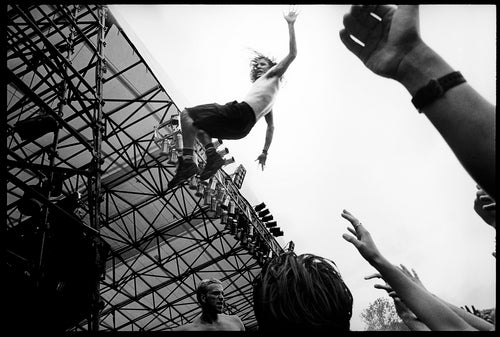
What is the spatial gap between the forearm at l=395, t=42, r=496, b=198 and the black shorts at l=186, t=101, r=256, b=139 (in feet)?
7.46

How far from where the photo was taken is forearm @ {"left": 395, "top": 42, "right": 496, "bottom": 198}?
22.8 inches

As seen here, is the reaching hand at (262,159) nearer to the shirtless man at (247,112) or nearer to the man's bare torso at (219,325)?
the shirtless man at (247,112)

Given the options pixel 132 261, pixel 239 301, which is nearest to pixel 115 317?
pixel 132 261

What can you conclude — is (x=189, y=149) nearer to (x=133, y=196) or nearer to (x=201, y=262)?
(x=133, y=196)

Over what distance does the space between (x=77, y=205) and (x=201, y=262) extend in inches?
384

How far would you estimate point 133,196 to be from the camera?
1217cm

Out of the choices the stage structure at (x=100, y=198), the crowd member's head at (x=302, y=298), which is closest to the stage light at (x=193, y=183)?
the stage structure at (x=100, y=198)

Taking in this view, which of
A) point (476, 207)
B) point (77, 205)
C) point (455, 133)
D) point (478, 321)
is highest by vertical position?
point (77, 205)

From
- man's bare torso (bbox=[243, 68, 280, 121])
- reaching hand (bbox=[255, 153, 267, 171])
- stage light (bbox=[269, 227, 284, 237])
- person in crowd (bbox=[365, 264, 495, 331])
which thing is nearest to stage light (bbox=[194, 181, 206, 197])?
stage light (bbox=[269, 227, 284, 237])

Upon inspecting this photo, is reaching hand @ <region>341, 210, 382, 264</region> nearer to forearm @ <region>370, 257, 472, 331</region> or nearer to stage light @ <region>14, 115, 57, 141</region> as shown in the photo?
forearm @ <region>370, 257, 472, 331</region>

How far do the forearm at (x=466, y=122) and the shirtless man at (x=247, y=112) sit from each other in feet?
7.17

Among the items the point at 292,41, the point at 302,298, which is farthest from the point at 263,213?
the point at 302,298

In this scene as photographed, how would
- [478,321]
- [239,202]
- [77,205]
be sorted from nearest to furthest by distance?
[478,321] < [77,205] < [239,202]

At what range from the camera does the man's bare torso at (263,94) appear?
9.59 ft
